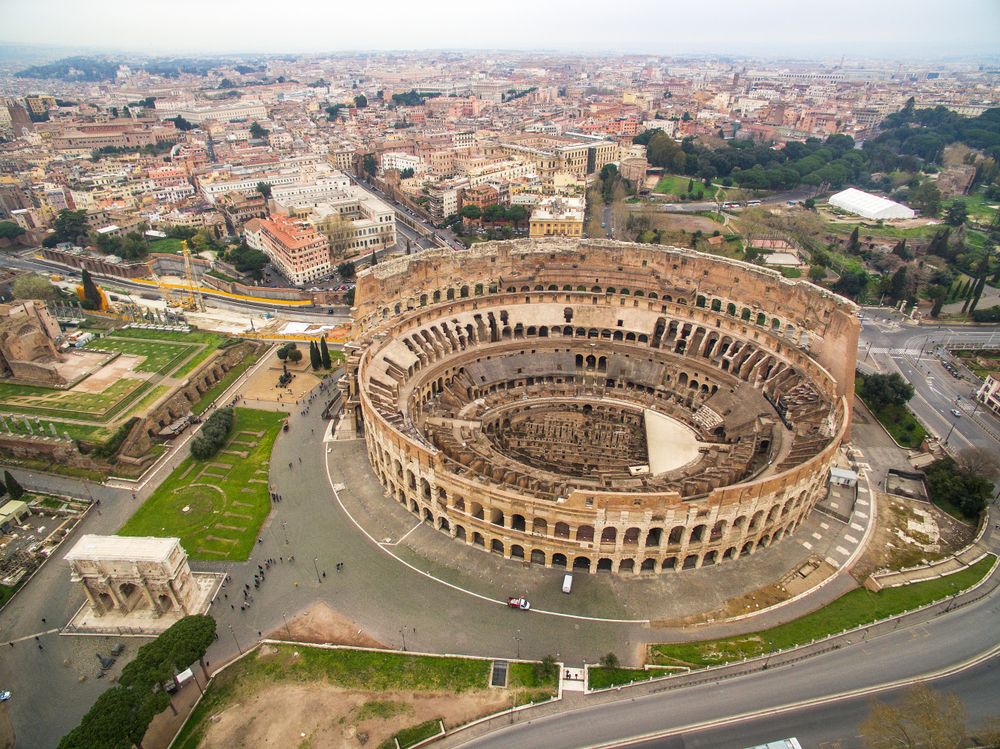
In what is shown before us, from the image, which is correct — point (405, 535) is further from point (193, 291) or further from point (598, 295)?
point (193, 291)

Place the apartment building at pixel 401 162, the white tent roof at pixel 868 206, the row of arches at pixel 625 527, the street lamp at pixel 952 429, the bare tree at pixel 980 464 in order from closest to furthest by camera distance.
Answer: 1. the row of arches at pixel 625 527
2. the bare tree at pixel 980 464
3. the street lamp at pixel 952 429
4. the white tent roof at pixel 868 206
5. the apartment building at pixel 401 162

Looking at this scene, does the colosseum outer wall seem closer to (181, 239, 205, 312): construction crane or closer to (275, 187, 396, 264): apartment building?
(181, 239, 205, 312): construction crane

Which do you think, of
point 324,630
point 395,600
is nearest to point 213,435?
point 324,630

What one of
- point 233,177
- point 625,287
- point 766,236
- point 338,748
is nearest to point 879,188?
point 766,236

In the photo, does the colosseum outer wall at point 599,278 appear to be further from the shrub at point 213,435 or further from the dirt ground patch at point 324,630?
the dirt ground patch at point 324,630

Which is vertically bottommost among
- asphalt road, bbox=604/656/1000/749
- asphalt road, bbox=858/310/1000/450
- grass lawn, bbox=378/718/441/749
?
asphalt road, bbox=858/310/1000/450

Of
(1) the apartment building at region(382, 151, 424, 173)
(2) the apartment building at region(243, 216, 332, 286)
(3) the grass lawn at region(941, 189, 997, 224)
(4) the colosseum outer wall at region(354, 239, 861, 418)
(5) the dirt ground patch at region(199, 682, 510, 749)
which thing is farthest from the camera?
(1) the apartment building at region(382, 151, 424, 173)

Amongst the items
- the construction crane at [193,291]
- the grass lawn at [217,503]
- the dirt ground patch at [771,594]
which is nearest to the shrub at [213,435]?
the grass lawn at [217,503]

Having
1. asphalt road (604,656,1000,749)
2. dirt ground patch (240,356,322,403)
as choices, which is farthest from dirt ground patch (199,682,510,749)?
dirt ground patch (240,356,322,403)
